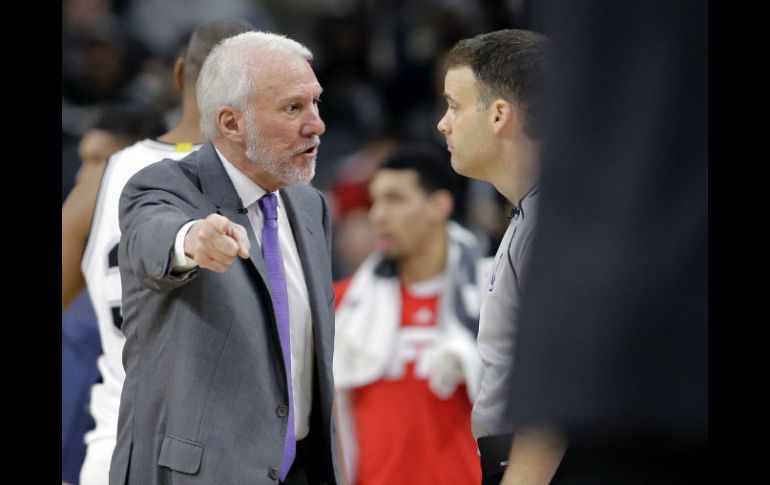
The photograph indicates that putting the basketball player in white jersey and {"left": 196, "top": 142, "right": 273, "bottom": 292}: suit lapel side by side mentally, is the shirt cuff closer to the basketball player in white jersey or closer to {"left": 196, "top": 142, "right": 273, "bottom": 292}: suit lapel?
{"left": 196, "top": 142, "right": 273, "bottom": 292}: suit lapel

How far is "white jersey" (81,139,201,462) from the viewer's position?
4188 millimetres

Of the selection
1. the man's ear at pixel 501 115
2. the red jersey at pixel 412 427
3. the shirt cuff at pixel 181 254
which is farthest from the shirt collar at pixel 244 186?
the red jersey at pixel 412 427

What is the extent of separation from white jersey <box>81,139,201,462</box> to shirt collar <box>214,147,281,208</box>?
30.9 inches

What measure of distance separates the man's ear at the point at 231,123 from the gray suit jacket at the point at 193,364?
0.70 feet

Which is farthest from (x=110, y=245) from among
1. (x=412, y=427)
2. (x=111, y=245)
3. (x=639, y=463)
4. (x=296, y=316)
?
(x=639, y=463)

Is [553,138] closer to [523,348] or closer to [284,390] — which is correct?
[523,348]

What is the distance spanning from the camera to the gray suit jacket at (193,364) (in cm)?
308

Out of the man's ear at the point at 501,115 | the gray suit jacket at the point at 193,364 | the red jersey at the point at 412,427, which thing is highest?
the man's ear at the point at 501,115

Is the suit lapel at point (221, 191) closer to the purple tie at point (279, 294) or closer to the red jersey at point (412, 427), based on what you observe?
the purple tie at point (279, 294)

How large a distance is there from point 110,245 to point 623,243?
3.47m

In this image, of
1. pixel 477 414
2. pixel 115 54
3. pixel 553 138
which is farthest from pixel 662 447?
pixel 115 54

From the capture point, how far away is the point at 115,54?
10.1 m

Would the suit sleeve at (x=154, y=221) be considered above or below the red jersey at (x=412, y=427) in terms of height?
above
